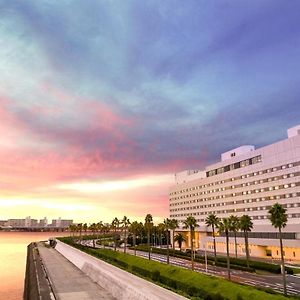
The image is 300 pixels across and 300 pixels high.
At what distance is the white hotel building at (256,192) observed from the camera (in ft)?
355

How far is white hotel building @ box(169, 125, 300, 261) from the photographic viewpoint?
355 ft

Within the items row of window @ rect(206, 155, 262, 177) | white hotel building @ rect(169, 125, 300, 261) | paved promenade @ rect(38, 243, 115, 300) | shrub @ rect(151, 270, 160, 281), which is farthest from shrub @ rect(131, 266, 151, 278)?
row of window @ rect(206, 155, 262, 177)

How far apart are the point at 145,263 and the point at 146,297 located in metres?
36.1

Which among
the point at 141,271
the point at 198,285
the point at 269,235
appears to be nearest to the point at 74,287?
the point at 141,271

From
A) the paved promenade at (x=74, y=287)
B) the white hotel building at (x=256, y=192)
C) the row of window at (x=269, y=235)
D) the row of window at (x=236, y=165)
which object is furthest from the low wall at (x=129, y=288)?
the row of window at (x=236, y=165)

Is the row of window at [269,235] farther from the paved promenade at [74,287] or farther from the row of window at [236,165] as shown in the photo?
the paved promenade at [74,287]

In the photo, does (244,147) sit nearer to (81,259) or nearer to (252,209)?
(252,209)

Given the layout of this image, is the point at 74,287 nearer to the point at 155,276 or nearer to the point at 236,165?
the point at 155,276

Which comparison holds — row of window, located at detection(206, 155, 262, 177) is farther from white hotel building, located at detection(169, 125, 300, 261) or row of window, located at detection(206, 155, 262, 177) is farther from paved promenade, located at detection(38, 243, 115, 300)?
paved promenade, located at detection(38, 243, 115, 300)

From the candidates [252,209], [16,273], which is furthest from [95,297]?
[252,209]

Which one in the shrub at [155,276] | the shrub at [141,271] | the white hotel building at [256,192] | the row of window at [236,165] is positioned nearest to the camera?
the shrub at [155,276]

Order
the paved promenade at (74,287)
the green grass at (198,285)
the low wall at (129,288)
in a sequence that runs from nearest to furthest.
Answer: the green grass at (198,285) → the low wall at (129,288) → the paved promenade at (74,287)

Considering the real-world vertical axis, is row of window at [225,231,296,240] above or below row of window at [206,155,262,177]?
below

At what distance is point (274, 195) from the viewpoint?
117 meters
